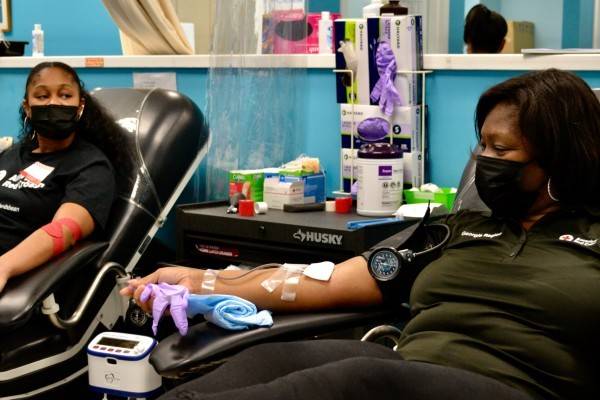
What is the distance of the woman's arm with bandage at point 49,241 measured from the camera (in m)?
2.31

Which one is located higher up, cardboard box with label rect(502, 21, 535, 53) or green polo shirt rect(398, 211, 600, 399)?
cardboard box with label rect(502, 21, 535, 53)

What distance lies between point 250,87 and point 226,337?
4.55ft

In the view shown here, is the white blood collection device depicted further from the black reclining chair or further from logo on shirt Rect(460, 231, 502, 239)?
logo on shirt Rect(460, 231, 502, 239)

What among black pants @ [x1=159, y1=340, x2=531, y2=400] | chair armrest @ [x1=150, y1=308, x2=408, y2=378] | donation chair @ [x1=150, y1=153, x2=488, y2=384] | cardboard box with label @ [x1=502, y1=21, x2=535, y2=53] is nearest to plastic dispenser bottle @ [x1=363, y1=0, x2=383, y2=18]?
donation chair @ [x1=150, y1=153, x2=488, y2=384]

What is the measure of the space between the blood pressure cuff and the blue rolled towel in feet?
0.90

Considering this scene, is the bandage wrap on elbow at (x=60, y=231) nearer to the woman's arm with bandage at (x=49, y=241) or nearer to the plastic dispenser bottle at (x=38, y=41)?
the woman's arm with bandage at (x=49, y=241)

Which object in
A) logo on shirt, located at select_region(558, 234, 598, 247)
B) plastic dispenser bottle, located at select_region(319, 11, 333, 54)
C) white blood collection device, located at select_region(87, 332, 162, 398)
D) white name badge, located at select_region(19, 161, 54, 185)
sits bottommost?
white blood collection device, located at select_region(87, 332, 162, 398)

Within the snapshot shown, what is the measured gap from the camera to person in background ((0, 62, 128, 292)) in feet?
8.48

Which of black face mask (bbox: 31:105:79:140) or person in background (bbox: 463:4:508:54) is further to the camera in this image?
person in background (bbox: 463:4:508:54)

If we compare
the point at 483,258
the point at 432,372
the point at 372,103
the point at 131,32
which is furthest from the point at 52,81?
the point at 432,372

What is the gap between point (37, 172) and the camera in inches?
107

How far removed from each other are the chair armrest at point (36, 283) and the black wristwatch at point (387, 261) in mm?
805

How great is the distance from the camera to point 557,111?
5.87ft

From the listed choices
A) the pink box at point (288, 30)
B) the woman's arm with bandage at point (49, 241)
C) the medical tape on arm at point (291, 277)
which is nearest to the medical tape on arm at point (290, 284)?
the medical tape on arm at point (291, 277)
